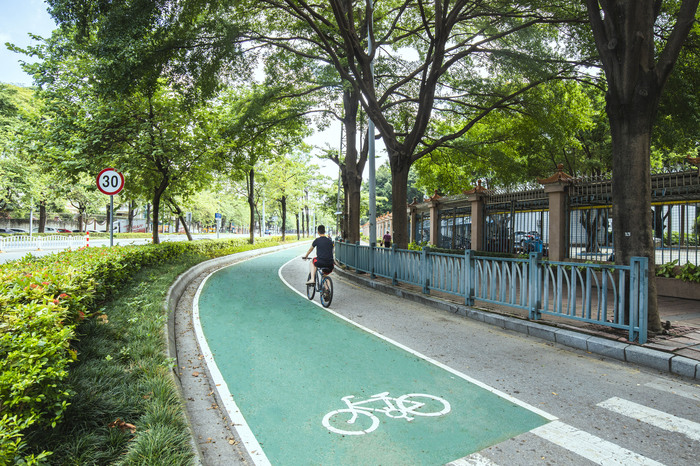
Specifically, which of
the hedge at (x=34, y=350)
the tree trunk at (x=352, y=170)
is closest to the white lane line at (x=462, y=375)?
the hedge at (x=34, y=350)

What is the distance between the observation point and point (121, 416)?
3303 mm

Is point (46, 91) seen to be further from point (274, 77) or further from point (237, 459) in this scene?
point (237, 459)

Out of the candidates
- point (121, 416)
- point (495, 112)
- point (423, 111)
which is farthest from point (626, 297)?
point (495, 112)

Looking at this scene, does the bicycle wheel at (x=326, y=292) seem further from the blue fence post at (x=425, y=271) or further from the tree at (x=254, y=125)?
the tree at (x=254, y=125)

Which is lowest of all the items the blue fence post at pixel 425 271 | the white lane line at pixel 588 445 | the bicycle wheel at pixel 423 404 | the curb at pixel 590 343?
the bicycle wheel at pixel 423 404

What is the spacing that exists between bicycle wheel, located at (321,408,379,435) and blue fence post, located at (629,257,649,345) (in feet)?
14.5

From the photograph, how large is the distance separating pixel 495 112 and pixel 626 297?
11.7 metres

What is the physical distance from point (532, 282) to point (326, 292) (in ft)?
14.4

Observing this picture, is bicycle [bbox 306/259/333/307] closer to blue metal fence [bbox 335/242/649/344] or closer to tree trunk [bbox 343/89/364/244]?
blue metal fence [bbox 335/242/649/344]

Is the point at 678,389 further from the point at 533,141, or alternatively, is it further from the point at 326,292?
the point at 533,141

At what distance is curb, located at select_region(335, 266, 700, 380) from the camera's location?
16.3ft

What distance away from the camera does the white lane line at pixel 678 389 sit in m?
4.32

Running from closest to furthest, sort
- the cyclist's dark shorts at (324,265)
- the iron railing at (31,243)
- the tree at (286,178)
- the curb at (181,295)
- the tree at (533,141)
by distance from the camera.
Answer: the curb at (181,295) → the cyclist's dark shorts at (324,265) → the tree at (533,141) → the iron railing at (31,243) → the tree at (286,178)

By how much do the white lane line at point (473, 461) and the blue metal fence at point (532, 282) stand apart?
3.68 metres
